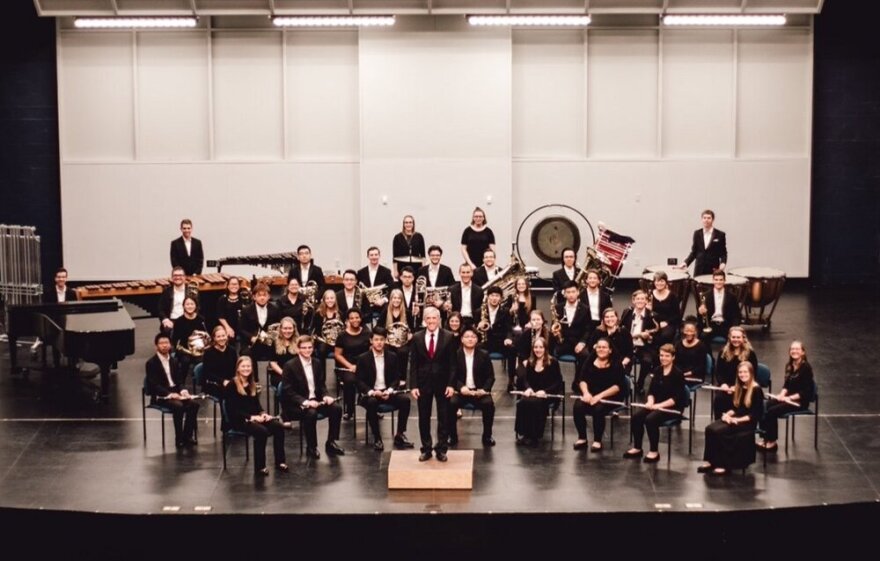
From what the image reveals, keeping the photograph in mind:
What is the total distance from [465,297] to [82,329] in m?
3.89

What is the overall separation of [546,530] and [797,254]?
34.3 ft

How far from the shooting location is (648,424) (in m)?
11.5

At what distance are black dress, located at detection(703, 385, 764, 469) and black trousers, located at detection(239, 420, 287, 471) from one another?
358 cm

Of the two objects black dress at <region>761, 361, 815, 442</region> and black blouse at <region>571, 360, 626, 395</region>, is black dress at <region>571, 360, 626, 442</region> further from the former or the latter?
black dress at <region>761, 361, 815, 442</region>

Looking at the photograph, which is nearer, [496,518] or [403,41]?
[496,518]

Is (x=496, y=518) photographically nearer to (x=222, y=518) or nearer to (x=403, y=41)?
(x=222, y=518)

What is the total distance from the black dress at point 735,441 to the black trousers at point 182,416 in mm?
4493

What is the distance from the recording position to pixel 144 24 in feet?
60.1

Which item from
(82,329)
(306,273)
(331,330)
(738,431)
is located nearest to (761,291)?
(738,431)

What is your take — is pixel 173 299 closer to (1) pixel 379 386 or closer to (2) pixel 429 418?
(1) pixel 379 386

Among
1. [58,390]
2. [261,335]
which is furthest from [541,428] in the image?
[58,390]

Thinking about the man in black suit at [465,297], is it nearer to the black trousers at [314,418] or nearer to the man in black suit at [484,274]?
the man in black suit at [484,274]

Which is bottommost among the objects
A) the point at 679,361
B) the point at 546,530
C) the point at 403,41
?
the point at 546,530

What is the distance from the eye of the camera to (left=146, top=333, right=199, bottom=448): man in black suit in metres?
11.9
